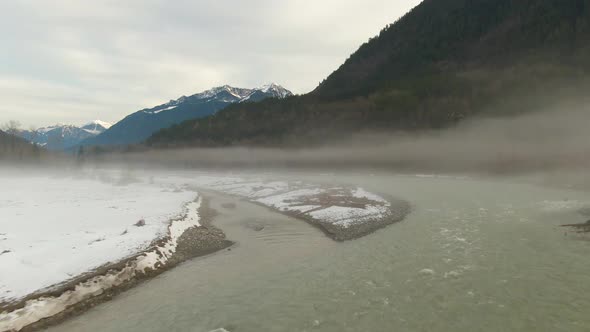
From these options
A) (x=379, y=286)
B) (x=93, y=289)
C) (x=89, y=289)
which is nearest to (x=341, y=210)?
(x=379, y=286)

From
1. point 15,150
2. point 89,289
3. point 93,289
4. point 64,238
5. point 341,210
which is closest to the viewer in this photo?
point 89,289

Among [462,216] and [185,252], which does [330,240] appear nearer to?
[185,252]

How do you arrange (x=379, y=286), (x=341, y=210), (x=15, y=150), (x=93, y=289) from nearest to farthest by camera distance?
(x=379, y=286) < (x=93, y=289) < (x=341, y=210) < (x=15, y=150)

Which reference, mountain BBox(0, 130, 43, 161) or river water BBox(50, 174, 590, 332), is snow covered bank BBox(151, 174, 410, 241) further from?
mountain BBox(0, 130, 43, 161)

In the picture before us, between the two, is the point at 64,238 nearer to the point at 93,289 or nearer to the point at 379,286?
the point at 93,289

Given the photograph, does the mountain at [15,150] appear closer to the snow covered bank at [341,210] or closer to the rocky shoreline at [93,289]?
the snow covered bank at [341,210]

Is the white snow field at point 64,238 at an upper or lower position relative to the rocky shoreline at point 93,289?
upper

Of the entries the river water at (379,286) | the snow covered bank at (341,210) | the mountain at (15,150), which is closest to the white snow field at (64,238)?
the river water at (379,286)

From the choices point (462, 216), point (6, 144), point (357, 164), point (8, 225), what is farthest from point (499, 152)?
point (6, 144)

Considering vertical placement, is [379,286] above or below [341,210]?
above
